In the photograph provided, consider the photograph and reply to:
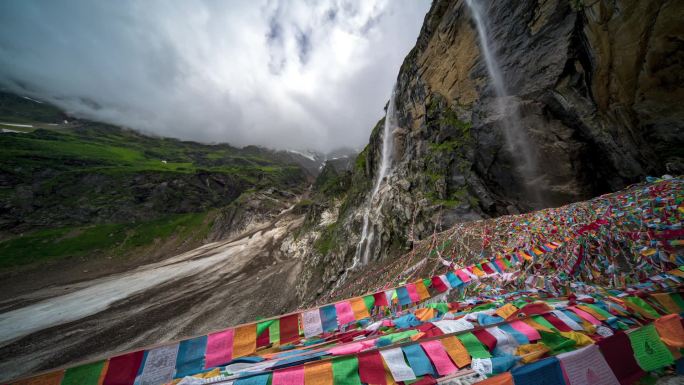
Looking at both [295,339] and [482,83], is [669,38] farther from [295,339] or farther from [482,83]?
[295,339]

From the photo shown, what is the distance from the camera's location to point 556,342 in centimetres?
279

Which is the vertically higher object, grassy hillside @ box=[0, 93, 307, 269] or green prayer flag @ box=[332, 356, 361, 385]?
grassy hillside @ box=[0, 93, 307, 269]

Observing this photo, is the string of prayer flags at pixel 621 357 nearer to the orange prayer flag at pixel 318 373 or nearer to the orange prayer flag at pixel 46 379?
the orange prayer flag at pixel 318 373

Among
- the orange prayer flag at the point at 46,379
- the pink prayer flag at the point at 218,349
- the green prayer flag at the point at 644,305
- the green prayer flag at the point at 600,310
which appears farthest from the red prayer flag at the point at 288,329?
the green prayer flag at the point at 644,305

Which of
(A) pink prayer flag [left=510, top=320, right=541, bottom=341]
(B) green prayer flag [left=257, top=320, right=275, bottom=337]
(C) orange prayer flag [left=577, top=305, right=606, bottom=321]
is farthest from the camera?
(B) green prayer flag [left=257, top=320, right=275, bottom=337]

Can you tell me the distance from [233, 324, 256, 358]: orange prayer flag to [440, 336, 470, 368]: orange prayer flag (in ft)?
10.1

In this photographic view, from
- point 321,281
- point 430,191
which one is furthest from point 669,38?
point 321,281

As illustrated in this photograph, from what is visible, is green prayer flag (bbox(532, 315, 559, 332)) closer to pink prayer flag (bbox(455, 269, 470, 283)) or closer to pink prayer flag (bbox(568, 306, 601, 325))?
pink prayer flag (bbox(568, 306, 601, 325))

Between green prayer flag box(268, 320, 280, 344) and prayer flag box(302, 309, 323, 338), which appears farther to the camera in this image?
prayer flag box(302, 309, 323, 338)

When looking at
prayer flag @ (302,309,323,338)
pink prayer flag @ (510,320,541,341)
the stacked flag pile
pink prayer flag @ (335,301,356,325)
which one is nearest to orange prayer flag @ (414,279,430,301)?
the stacked flag pile

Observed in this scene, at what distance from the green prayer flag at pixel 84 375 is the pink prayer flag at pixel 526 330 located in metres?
5.65

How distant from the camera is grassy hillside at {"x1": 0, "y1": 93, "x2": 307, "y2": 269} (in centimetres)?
5969

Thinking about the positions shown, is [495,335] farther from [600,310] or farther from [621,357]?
[600,310]

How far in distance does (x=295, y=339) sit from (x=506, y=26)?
77.0ft
